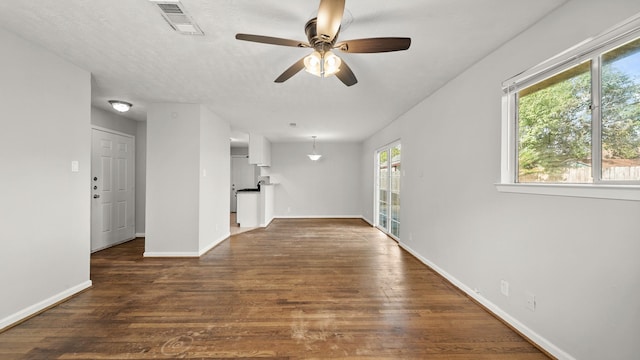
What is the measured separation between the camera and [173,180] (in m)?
3.88

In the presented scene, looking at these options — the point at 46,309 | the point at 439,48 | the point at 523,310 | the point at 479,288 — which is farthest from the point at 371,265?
the point at 46,309

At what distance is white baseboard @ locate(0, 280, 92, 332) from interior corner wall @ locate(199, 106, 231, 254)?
1.47 meters

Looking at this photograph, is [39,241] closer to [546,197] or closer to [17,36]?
[17,36]

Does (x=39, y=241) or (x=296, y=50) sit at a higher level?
(x=296, y=50)

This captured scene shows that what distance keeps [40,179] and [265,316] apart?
2495 millimetres

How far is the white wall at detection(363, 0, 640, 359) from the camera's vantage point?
1.40 m

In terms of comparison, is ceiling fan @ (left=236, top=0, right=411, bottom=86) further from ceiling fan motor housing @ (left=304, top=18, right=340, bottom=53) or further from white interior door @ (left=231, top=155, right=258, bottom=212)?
white interior door @ (left=231, top=155, right=258, bottom=212)

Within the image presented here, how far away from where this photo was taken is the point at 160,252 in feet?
12.7

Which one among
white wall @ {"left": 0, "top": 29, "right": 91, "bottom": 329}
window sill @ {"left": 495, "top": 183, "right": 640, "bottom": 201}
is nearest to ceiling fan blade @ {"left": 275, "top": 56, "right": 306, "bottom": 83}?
window sill @ {"left": 495, "top": 183, "right": 640, "bottom": 201}

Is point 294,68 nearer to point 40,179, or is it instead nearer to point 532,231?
point 532,231

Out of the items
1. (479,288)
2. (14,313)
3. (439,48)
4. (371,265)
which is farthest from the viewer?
(371,265)

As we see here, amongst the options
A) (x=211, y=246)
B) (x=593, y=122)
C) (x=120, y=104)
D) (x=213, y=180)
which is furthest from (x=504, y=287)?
(x=120, y=104)

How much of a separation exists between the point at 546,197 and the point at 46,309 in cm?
443

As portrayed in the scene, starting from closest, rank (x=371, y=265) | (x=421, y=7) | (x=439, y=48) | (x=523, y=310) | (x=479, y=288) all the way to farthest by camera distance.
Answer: (x=421, y=7) → (x=523, y=310) → (x=439, y=48) → (x=479, y=288) → (x=371, y=265)
